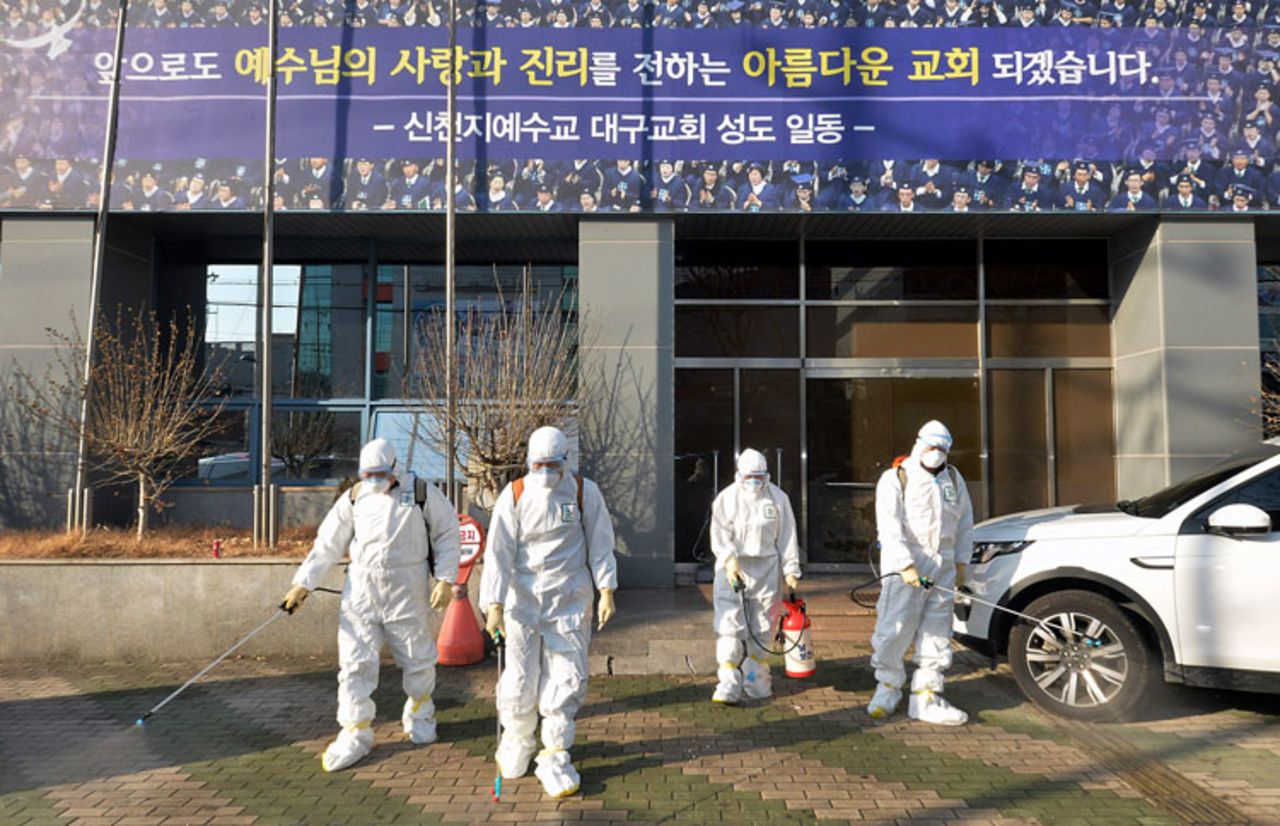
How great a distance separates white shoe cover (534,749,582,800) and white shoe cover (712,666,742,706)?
1.51 meters

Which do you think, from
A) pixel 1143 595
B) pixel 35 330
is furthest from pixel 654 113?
pixel 35 330

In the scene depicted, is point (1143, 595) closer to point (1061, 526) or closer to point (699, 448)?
point (1061, 526)

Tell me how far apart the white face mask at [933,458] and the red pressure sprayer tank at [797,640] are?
137 centimetres

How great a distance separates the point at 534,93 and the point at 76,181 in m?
5.19

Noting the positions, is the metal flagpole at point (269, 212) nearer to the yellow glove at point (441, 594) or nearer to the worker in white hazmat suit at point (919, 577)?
the yellow glove at point (441, 594)

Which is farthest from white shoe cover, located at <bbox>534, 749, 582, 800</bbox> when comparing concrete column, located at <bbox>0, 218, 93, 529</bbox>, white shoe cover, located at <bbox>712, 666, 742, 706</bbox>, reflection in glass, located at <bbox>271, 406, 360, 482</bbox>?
concrete column, located at <bbox>0, 218, 93, 529</bbox>

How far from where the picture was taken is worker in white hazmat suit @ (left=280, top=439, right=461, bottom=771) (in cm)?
464

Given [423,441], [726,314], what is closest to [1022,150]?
[726,314]

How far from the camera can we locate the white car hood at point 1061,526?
5180mm

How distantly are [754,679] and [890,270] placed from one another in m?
6.38

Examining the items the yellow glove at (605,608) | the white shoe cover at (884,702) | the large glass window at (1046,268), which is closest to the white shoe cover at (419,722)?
the yellow glove at (605,608)

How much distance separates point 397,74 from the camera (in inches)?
362

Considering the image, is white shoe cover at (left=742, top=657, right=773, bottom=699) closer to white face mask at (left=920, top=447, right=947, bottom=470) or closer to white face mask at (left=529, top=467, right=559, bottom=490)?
white face mask at (left=920, top=447, right=947, bottom=470)

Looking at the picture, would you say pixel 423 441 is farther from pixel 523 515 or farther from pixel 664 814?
pixel 664 814
